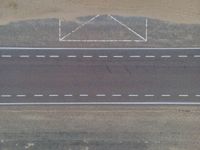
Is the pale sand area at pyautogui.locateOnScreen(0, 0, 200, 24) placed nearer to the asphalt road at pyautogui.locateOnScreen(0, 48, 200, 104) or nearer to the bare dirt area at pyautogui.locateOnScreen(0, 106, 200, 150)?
the asphalt road at pyautogui.locateOnScreen(0, 48, 200, 104)

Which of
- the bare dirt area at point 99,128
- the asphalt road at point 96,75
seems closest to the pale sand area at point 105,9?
the asphalt road at point 96,75

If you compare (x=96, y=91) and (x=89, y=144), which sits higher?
(x=96, y=91)

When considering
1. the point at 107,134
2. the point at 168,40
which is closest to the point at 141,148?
the point at 107,134

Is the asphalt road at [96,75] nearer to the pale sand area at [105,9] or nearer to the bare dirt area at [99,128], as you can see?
the bare dirt area at [99,128]

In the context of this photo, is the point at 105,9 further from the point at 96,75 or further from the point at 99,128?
the point at 99,128

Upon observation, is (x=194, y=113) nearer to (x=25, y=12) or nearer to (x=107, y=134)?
(x=107, y=134)

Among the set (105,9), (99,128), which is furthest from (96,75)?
(105,9)
